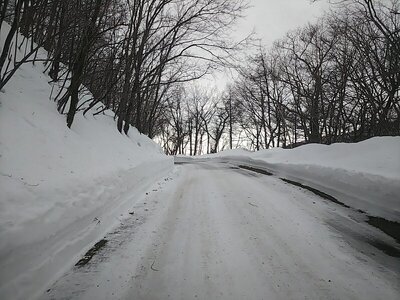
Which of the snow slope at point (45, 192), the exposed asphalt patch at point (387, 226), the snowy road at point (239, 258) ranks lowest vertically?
the snowy road at point (239, 258)

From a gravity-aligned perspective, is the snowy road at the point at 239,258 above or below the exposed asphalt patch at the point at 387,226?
below

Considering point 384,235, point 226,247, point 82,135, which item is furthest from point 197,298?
point 82,135

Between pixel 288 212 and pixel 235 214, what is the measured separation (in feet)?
3.57

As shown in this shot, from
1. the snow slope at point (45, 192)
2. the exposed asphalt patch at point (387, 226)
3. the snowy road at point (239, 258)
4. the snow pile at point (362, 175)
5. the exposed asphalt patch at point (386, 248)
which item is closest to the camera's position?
the snow slope at point (45, 192)

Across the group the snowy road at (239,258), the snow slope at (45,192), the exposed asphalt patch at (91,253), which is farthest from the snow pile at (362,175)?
the snow slope at (45,192)

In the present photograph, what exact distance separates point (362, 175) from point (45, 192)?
20.3 feet

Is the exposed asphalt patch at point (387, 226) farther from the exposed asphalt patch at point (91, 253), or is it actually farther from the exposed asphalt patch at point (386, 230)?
the exposed asphalt patch at point (91, 253)

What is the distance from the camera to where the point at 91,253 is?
287cm

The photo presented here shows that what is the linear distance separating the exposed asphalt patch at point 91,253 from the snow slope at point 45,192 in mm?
94

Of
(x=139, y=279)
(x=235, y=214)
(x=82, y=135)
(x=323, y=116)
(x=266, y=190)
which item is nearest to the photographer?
(x=139, y=279)

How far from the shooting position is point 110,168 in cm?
479

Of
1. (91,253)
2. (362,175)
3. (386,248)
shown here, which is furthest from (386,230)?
(91,253)

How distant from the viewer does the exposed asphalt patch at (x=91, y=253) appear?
2.65m

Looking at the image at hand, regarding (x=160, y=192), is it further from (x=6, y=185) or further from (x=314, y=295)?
(x=314, y=295)
